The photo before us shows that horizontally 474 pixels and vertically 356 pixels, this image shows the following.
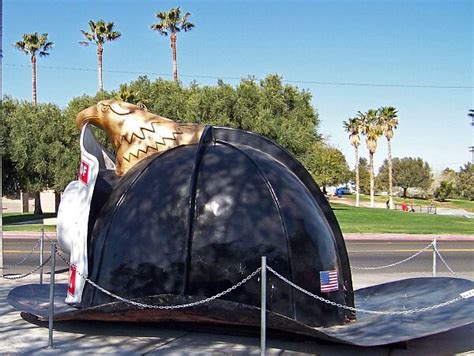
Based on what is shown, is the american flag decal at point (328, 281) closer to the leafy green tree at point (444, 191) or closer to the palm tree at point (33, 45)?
the palm tree at point (33, 45)

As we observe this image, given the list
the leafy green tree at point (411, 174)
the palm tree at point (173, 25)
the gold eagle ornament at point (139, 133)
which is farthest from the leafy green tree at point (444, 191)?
the gold eagle ornament at point (139, 133)

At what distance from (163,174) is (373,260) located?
1061cm

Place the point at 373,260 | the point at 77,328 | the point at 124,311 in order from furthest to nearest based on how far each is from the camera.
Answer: the point at 373,260
the point at 77,328
the point at 124,311

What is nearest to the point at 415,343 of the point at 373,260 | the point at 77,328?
the point at 77,328

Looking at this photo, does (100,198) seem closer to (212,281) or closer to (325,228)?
(212,281)

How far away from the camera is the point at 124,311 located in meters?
6.09

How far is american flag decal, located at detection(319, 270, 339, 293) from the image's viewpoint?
21.2 ft

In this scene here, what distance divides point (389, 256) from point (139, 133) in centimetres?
1168

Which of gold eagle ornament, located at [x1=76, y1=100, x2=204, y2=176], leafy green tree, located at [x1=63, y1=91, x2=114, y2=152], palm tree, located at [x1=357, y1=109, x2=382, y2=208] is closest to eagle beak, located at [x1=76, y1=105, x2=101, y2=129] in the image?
gold eagle ornament, located at [x1=76, y1=100, x2=204, y2=176]

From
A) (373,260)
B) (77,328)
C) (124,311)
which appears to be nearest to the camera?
(124,311)

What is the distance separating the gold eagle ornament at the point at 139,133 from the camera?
7305 millimetres

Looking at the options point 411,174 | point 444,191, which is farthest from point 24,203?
point 411,174

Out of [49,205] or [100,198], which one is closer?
[100,198]

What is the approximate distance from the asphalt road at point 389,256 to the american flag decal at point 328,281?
232 inches
